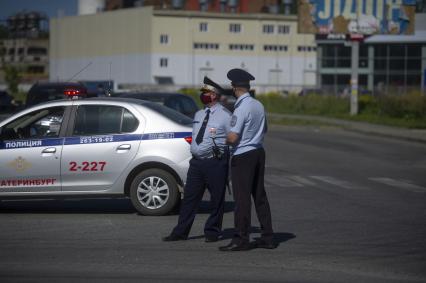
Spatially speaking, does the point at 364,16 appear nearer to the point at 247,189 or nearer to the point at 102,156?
the point at 102,156

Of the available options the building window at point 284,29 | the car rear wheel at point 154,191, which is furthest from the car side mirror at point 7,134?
the building window at point 284,29

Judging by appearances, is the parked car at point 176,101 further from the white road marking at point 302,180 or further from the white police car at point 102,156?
the white police car at point 102,156

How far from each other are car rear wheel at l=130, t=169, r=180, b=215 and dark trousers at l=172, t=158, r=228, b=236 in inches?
69.6

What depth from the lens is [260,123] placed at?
8922 millimetres

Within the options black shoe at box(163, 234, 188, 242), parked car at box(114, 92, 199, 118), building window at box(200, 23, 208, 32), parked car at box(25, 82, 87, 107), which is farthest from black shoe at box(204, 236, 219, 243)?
building window at box(200, 23, 208, 32)

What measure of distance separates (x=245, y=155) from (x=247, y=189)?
357 millimetres

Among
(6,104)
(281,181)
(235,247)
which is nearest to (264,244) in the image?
(235,247)

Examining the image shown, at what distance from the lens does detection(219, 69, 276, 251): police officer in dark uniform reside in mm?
8812

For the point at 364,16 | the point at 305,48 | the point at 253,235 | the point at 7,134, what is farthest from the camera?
the point at 305,48

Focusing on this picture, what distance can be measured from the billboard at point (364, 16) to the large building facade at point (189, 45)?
30.9 meters

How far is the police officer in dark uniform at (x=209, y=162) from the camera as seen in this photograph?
9.46 m

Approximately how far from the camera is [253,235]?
1032cm

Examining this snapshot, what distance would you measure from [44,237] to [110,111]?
2.27 metres

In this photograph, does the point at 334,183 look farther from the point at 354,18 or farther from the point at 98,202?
the point at 354,18
